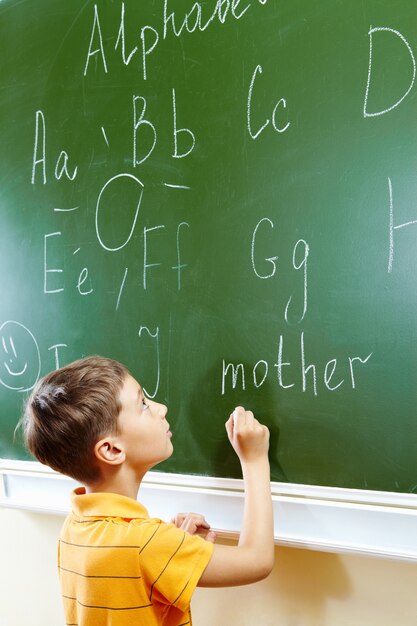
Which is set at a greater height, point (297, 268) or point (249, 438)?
point (297, 268)

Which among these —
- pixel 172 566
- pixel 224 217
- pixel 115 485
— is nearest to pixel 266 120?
pixel 224 217

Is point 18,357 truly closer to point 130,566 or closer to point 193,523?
point 193,523

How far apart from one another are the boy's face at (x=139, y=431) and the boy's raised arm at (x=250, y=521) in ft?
0.60

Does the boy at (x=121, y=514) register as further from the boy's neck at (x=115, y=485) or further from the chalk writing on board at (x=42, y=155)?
the chalk writing on board at (x=42, y=155)

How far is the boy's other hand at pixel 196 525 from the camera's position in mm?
1479

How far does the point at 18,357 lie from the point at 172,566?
3.14 feet

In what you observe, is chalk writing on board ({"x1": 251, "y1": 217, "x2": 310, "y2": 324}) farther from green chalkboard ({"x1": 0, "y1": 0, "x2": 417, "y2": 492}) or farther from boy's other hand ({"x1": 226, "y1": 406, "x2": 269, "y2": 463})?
boy's other hand ({"x1": 226, "y1": 406, "x2": 269, "y2": 463})

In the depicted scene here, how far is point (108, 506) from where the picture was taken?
4.08 feet

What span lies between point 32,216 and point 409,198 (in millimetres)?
1100

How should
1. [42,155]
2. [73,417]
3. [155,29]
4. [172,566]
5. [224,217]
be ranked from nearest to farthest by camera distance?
[172,566], [73,417], [224,217], [155,29], [42,155]

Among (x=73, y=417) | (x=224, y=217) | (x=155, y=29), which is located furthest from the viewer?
(x=155, y=29)

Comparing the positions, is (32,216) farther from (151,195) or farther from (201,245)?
(201,245)

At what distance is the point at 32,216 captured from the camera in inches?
73.8

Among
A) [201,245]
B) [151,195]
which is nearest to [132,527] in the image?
[201,245]
